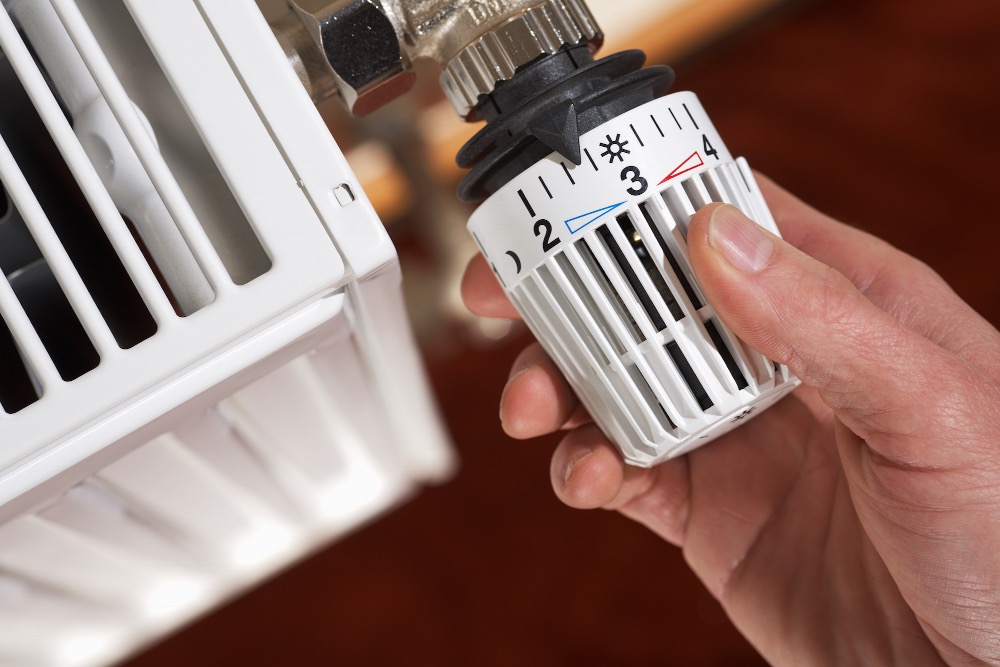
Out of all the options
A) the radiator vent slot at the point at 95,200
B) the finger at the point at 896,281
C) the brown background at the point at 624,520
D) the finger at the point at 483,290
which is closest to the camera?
the radiator vent slot at the point at 95,200

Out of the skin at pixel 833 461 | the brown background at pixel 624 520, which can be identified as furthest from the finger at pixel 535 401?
the brown background at pixel 624 520

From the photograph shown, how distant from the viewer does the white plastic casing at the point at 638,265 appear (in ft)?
0.97

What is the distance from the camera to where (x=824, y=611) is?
454 millimetres

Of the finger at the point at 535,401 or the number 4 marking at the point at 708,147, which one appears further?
the finger at the point at 535,401

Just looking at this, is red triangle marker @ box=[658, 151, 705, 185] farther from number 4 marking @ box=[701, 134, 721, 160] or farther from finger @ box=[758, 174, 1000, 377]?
finger @ box=[758, 174, 1000, 377]

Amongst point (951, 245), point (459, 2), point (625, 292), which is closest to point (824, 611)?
point (625, 292)

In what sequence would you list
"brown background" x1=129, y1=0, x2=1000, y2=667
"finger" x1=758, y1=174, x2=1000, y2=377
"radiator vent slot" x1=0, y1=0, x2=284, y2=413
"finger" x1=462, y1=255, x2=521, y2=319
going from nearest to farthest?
"radiator vent slot" x1=0, y1=0, x2=284, y2=413 < "finger" x1=758, y1=174, x2=1000, y2=377 < "finger" x1=462, y1=255, x2=521, y2=319 < "brown background" x1=129, y1=0, x2=1000, y2=667

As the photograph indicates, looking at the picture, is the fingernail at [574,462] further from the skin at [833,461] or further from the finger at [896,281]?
the finger at [896,281]

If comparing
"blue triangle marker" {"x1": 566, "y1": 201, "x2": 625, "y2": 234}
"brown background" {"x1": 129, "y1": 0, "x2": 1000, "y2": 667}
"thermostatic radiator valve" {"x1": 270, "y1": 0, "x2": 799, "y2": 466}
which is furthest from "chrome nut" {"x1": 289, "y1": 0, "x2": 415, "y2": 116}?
"brown background" {"x1": 129, "y1": 0, "x2": 1000, "y2": 667}

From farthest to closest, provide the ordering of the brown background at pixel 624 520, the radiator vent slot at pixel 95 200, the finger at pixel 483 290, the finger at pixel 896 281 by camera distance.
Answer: the brown background at pixel 624 520
the finger at pixel 483 290
the finger at pixel 896 281
the radiator vent slot at pixel 95 200

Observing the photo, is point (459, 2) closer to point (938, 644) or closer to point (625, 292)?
point (625, 292)

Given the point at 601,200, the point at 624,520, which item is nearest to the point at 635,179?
the point at 601,200

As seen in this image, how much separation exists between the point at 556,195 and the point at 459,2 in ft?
0.30

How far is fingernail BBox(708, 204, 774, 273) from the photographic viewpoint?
0.29 m
